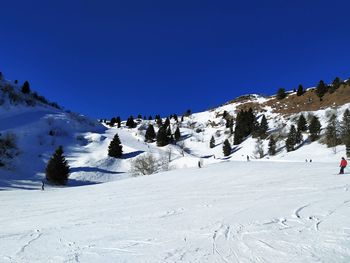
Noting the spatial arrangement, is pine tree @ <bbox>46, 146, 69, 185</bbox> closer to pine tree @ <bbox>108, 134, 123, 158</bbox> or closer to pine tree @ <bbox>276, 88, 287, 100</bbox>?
pine tree @ <bbox>108, 134, 123, 158</bbox>

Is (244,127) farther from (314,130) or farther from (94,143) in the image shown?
(94,143)

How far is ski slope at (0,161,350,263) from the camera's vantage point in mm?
8422

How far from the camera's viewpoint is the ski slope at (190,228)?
8.42 metres

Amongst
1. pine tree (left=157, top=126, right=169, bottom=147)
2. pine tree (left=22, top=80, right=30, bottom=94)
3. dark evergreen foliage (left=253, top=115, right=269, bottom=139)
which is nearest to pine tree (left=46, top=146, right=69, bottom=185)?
pine tree (left=157, top=126, right=169, bottom=147)

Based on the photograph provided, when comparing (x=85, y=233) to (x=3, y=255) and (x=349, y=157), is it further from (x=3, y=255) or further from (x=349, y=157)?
(x=349, y=157)

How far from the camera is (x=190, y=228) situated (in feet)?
37.0

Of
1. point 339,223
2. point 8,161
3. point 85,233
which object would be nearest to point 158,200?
point 85,233

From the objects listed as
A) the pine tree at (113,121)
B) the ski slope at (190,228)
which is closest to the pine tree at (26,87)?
the pine tree at (113,121)

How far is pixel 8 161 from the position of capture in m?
53.8

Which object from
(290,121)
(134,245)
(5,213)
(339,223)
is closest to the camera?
(134,245)

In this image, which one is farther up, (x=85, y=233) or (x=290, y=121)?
(x=290, y=121)

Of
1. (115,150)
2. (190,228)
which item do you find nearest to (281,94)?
(115,150)

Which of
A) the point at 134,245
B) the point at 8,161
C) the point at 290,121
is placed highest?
the point at 290,121

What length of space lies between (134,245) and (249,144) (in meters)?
76.6
